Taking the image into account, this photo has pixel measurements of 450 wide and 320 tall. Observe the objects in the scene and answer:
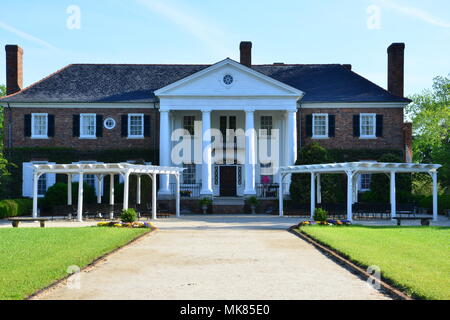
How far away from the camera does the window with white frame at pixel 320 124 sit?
38625 millimetres

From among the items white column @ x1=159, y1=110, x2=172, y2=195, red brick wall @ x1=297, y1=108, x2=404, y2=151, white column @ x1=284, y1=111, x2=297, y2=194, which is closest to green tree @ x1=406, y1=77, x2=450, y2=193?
red brick wall @ x1=297, y1=108, x2=404, y2=151

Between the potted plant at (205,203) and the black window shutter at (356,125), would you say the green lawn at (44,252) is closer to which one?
the potted plant at (205,203)

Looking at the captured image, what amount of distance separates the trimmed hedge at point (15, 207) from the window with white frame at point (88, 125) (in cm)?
617

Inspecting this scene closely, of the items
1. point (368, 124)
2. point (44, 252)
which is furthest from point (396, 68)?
point (44, 252)

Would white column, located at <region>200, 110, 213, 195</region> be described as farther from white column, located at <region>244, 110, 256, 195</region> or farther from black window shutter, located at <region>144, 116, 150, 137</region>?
black window shutter, located at <region>144, 116, 150, 137</region>

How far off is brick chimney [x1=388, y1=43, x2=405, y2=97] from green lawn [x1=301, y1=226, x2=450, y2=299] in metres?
19.1

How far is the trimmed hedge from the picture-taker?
29.9 m

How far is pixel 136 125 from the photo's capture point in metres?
38.5

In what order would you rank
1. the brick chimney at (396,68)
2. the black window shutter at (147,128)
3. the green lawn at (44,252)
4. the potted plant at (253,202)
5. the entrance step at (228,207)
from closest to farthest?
the green lawn at (44,252) < the potted plant at (253,202) < the entrance step at (228,207) < the black window shutter at (147,128) < the brick chimney at (396,68)

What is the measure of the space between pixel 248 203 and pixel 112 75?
1468 centimetres

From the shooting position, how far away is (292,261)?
44.4 ft

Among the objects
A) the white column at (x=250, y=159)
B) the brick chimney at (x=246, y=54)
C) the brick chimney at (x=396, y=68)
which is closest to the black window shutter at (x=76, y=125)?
the white column at (x=250, y=159)
